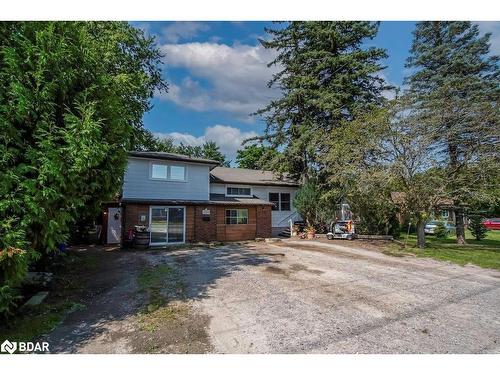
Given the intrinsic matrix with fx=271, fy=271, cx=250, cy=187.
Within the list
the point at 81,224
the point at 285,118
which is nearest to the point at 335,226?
the point at 285,118

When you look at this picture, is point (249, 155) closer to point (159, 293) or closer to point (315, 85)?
point (315, 85)

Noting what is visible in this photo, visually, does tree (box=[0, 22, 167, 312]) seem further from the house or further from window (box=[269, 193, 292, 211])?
window (box=[269, 193, 292, 211])

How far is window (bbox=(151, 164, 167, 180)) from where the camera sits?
50.1 ft

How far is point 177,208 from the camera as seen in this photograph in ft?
50.1

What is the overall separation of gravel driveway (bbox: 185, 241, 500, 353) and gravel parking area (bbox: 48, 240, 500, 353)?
2 centimetres

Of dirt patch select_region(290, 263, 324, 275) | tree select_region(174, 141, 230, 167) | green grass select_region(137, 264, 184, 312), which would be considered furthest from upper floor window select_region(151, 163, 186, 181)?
tree select_region(174, 141, 230, 167)

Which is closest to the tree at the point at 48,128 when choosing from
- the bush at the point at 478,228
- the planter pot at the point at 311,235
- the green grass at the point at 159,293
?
the green grass at the point at 159,293

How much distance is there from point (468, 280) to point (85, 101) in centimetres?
1069

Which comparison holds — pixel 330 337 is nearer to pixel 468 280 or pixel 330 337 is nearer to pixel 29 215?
pixel 29 215

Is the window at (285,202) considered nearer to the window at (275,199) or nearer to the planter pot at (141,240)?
the window at (275,199)

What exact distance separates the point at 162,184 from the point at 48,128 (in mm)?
10784

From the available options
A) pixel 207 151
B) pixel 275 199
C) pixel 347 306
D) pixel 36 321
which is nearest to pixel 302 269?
pixel 347 306
